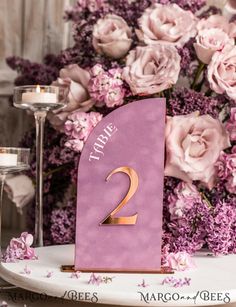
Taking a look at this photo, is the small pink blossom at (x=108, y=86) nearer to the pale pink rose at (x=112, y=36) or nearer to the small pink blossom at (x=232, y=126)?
the pale pink rose at (x=112, y=36)

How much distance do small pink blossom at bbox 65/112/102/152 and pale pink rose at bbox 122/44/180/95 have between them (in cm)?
9

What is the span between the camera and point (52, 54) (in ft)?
4.98

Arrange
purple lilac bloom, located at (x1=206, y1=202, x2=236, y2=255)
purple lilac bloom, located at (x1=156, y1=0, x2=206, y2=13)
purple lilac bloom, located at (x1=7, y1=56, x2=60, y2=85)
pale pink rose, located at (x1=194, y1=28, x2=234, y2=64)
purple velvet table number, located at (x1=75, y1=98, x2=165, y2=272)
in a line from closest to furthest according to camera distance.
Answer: purple velvet table number, located at (x1=75, y1=98, x2=165, y2=272)
purple lilac bloom, located at (x1=206, y1=202, x2=236, y2=255)
pale pink rose, located at (x1=194, y1=28, x2=234, y2=64)
purple lilac bloom, located at (x1=156, y1=0, x2=206, y2=13)
purple lilac bloom, located at (x1=7, y1=56, x2=60, y2=85)

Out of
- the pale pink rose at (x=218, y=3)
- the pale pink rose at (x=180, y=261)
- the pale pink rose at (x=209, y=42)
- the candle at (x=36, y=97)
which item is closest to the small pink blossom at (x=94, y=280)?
the pale pink rose at (x=180, y=261)

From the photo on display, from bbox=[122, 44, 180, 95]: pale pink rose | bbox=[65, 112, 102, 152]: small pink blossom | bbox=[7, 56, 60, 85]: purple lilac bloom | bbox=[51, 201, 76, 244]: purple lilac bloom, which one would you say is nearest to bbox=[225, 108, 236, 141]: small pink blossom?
bbox=[122, 44, 180, 95]: pale pink rose

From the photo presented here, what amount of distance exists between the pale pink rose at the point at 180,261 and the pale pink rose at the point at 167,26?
0.41 metres

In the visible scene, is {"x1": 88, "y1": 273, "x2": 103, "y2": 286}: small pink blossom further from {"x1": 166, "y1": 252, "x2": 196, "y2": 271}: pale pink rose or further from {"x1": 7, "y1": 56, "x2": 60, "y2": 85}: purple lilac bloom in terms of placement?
{"x1": 7, "y1": 56, "x2": 60, "y2": 85}: purple lilac bloom

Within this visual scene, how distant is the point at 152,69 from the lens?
46.2 inches

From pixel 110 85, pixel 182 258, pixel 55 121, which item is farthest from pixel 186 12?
pixel 182 258

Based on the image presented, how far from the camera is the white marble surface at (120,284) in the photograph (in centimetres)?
84

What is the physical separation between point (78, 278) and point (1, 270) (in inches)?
4.9

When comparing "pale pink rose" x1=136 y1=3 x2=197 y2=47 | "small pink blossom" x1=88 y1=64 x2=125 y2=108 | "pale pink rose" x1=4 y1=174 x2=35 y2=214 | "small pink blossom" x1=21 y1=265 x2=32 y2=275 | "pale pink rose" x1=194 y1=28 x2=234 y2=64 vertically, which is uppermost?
"pale pink rose" x1=136 y1=3 x2=197 y2=47

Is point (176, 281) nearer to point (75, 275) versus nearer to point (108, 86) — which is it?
point (75, 275)

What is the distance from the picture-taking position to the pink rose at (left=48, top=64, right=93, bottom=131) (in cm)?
126
